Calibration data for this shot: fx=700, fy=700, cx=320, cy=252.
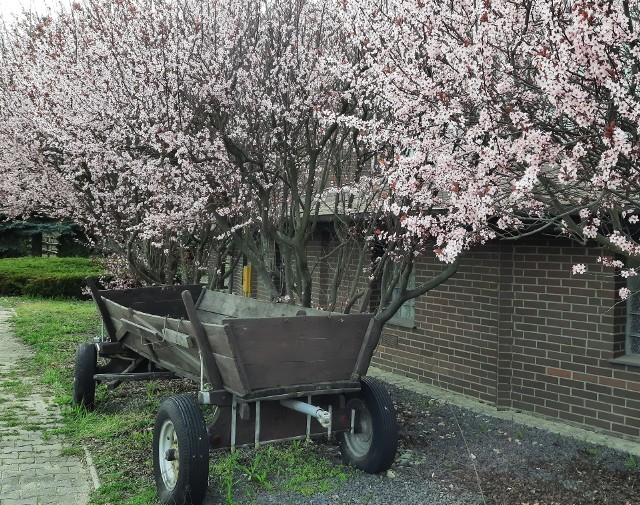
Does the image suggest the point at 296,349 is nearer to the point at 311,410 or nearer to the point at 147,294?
the point at 311,410

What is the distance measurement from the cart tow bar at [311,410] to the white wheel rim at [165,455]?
891mm

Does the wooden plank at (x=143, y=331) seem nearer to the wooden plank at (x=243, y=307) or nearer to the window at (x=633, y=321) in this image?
the wooden plank at (x=243, y=307)

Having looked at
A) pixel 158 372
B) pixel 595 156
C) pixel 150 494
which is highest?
pixel 595 156

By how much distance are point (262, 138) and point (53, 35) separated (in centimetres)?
611

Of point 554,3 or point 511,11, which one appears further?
point 511,11

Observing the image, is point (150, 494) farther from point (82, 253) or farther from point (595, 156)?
point (82, 253)

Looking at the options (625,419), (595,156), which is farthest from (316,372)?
(625,419)

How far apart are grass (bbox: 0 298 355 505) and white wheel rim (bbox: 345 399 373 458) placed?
7.8 inches

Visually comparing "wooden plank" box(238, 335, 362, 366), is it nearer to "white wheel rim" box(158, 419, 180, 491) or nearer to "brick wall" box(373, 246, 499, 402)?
"white wheel rim" box(158, 419, 180, 491)

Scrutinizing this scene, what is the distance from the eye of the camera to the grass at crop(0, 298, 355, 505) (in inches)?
219

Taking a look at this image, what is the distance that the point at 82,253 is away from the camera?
29.5 m

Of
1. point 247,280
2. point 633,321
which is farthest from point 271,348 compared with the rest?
point 247,280

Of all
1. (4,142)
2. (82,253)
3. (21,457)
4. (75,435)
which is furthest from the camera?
(82,253)

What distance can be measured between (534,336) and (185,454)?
479cm
